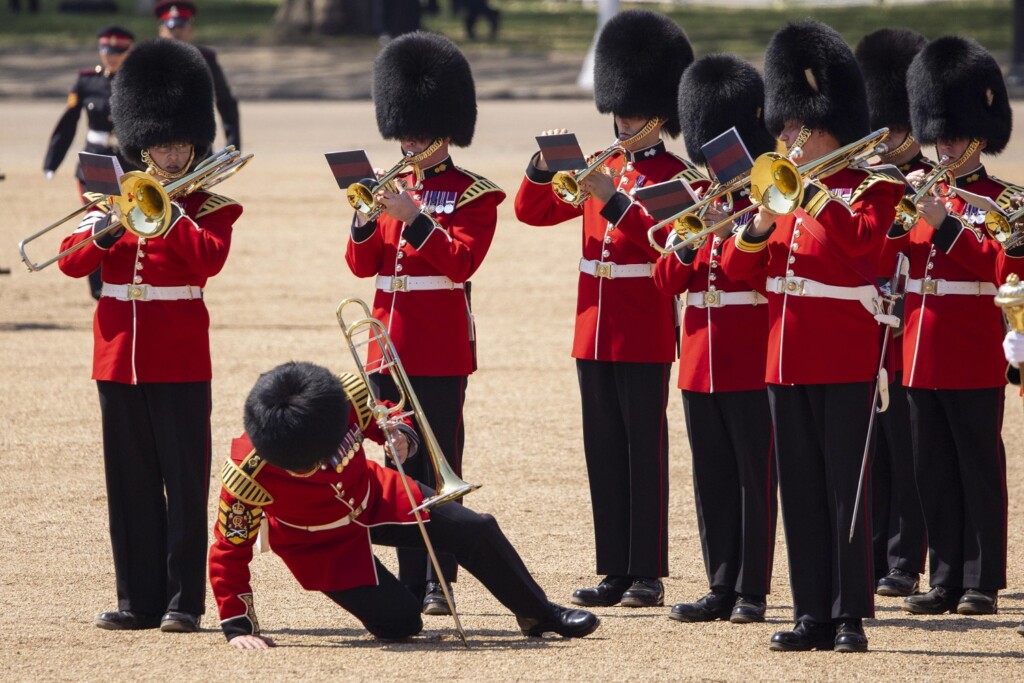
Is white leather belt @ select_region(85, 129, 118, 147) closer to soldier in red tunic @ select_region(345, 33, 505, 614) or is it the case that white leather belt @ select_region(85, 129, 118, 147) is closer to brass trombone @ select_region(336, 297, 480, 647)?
soldier in red tunic @ select_region(345, 33, 505, 614)

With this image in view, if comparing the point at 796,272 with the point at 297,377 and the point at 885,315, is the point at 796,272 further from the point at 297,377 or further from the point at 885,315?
the point at 297,377

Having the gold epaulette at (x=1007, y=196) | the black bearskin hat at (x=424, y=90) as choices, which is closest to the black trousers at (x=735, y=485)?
the gold epaulette at (x=1007, y=196)

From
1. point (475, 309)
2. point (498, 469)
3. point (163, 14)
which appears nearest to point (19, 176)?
point (163, 14)

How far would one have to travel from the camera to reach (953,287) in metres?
5.14

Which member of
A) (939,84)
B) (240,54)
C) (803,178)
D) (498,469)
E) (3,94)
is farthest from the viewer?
(240,54)

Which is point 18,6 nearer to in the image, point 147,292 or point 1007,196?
point 147,292

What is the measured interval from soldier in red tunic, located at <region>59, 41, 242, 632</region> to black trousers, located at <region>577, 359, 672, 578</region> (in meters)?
1.10

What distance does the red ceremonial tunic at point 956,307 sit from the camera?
5020 millimetres

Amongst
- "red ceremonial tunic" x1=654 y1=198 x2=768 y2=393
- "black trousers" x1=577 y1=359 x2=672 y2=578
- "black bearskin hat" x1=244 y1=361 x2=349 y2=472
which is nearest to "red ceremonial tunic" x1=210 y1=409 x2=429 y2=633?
"black bearskin hat" x1=244 y1=361 x2=349 y2=472

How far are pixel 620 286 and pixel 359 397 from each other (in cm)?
93

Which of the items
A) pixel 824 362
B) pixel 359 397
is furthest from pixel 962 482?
pixel 359 397

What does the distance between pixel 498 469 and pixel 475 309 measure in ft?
10.6

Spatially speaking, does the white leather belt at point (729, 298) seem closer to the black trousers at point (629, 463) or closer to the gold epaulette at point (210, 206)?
the black trousers at point (629, 463)

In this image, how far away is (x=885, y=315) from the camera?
4523 millimetres
